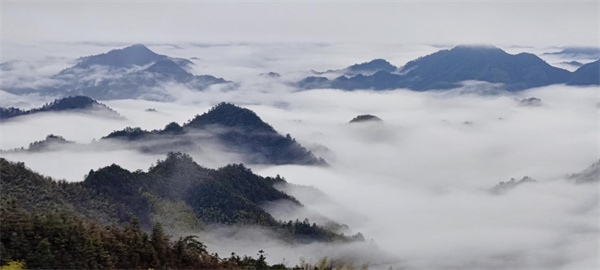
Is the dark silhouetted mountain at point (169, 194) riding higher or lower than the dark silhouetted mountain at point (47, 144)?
lower

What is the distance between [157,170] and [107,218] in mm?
39600

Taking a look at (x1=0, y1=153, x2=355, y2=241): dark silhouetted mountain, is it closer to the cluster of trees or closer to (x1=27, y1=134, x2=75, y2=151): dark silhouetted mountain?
the cluster of trees

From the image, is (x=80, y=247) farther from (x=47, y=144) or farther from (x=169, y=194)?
(x=47, y=144)

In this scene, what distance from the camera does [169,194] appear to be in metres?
107

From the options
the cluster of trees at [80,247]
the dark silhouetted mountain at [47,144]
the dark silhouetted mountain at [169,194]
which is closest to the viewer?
the cluster of trees at [80,247]

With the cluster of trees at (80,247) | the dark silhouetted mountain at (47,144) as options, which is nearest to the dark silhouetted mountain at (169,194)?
the cluster of trees at (80,247)

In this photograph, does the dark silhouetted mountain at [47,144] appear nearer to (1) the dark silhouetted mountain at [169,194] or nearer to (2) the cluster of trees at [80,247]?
(1) the dark silhouetted mountain at [169,194]

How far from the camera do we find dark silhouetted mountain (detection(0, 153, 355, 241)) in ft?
222

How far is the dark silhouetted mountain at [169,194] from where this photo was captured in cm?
6769

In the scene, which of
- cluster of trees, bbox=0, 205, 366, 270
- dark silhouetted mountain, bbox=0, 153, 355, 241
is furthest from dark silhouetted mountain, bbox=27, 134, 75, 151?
cluster of trees, bbox=0, 205, 366, 270

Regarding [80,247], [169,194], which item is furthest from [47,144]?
[80,247]

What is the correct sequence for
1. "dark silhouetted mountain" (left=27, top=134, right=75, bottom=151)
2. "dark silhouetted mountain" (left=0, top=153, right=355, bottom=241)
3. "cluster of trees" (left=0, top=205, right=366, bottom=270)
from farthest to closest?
"dark silhouetted mountain" (left=27, top=134, right=75, bottom=151), "dark silhouetted mountain" (left=0, top=153, right=355, bottom=241), "cluster of trees" (left=0, top=205, right=366, bottom=270)

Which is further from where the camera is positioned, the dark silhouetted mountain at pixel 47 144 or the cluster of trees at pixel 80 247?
the dark silhouetted mountain at pixel 47 144

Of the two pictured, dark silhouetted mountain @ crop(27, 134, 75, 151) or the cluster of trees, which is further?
dark silhouetted mountain @ crop(27, 134, 75, 151)
